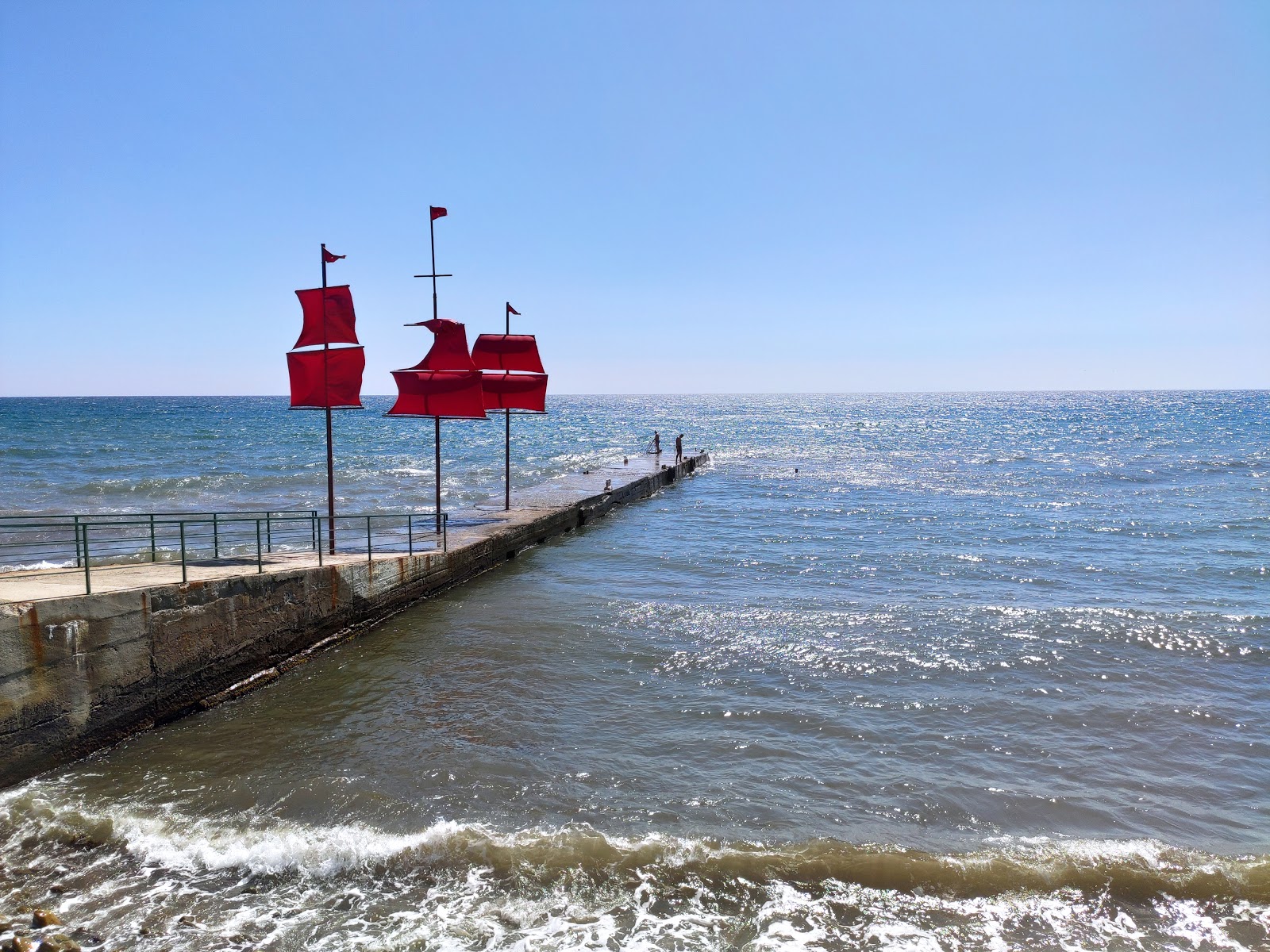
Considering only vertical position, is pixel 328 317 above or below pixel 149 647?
above

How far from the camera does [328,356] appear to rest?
46.5ft

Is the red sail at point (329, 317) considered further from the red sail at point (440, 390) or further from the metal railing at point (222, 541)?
the red sail at point (440, 390)

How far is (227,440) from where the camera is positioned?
65.4m

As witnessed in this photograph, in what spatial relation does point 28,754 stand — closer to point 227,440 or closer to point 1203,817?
point 1203,817

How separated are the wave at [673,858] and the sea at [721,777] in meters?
0.03

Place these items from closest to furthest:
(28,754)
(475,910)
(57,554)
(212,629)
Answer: (475,910), (28,754), (212,629), (57,554)

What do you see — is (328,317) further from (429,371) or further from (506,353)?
(506,353)

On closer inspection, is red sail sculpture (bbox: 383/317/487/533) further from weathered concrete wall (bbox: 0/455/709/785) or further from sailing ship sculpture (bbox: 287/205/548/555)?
weathered concrete wall (bbox: 0/455/709/785)

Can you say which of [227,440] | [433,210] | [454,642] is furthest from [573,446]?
[454,642]

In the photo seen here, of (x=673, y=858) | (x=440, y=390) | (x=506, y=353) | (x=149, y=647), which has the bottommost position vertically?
(x=673, y=858)

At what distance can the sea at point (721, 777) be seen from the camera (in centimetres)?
620

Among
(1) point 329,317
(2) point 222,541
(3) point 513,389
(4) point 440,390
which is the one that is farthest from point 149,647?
(3) point 513,389

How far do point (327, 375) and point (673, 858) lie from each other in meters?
10.6

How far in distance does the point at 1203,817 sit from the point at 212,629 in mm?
11301
